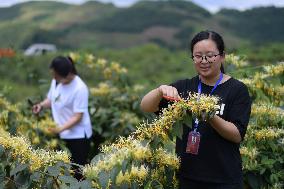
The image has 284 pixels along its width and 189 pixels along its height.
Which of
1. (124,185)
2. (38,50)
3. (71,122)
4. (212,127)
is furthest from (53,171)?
(38,50)

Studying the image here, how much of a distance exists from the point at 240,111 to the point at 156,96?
375mm

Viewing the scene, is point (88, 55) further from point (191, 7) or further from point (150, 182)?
point (191, 7)

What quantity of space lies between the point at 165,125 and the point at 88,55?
383 centimetres

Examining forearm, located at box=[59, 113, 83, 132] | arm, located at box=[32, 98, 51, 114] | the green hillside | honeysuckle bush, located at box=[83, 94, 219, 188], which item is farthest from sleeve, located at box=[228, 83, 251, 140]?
the green hillside

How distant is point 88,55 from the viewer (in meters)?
5.74

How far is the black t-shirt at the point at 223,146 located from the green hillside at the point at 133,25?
127 feet

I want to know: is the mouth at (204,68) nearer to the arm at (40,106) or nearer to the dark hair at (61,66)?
the dark hair at (61,66)

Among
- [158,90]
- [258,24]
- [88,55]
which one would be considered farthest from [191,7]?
[158,90]

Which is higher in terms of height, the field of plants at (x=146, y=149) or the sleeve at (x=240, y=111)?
the sleeve at (x=240, y=111)

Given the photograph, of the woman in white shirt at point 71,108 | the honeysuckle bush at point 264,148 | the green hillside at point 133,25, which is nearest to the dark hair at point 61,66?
the woman in white shirt at point 71,108

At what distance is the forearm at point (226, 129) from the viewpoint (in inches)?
80.9

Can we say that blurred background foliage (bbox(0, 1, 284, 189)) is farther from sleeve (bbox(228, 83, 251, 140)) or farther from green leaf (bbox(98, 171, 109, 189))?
sleeve (bbox(228, 83, 251, 140))

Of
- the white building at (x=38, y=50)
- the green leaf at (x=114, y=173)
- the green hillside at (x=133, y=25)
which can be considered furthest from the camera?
the green hillside at (x=133, y=25)

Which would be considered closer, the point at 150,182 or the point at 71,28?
the point at 150,182
